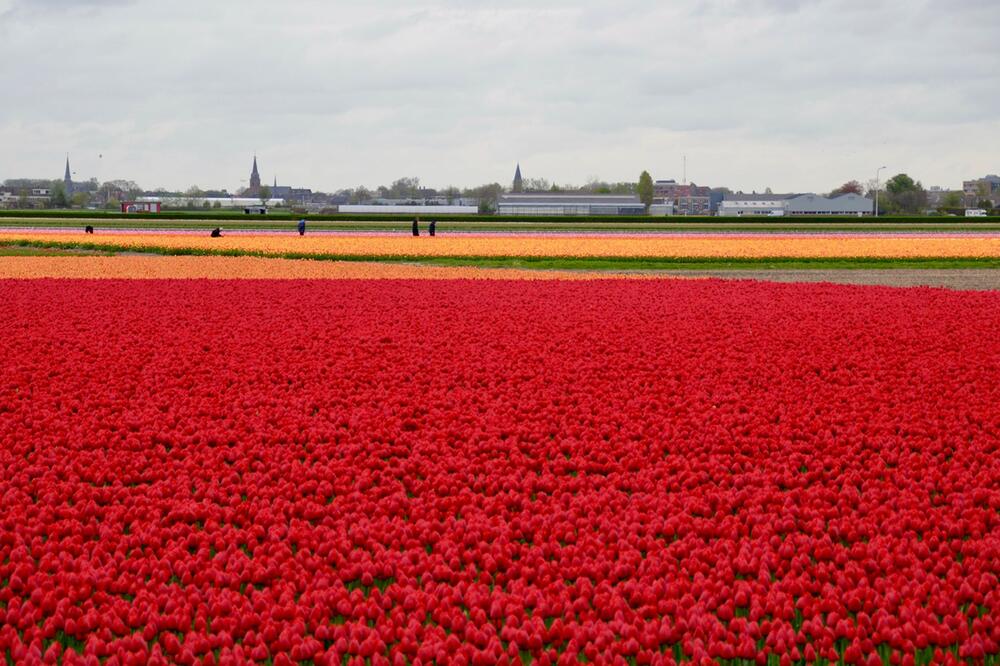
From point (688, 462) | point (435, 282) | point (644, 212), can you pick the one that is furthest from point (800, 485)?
point (644, 212)

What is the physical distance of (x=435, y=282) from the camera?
1035 inches

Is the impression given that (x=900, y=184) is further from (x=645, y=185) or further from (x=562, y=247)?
(x=562, y=247)

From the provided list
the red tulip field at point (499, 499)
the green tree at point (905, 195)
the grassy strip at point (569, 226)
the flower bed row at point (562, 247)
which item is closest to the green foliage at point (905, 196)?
the green tree at point (905, 195)

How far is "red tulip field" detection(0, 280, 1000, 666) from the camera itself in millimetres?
5566

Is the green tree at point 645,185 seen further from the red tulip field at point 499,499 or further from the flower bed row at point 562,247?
the red tulip field at point 499,499

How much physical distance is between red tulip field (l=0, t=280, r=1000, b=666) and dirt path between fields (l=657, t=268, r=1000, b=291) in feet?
47.8

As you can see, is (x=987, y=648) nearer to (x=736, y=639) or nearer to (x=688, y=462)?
(x=736, y=639)

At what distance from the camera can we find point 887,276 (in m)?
32.3

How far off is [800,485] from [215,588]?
172 inches

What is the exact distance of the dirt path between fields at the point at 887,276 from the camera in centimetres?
2964

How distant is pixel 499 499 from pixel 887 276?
27102mm

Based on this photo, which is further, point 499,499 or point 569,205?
point 569,205

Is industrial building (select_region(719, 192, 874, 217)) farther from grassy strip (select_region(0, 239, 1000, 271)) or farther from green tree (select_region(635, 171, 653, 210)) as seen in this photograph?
grassy strip (select_region(0, 239, 1000, 271))

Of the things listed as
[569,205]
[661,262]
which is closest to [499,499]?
[661,262]
